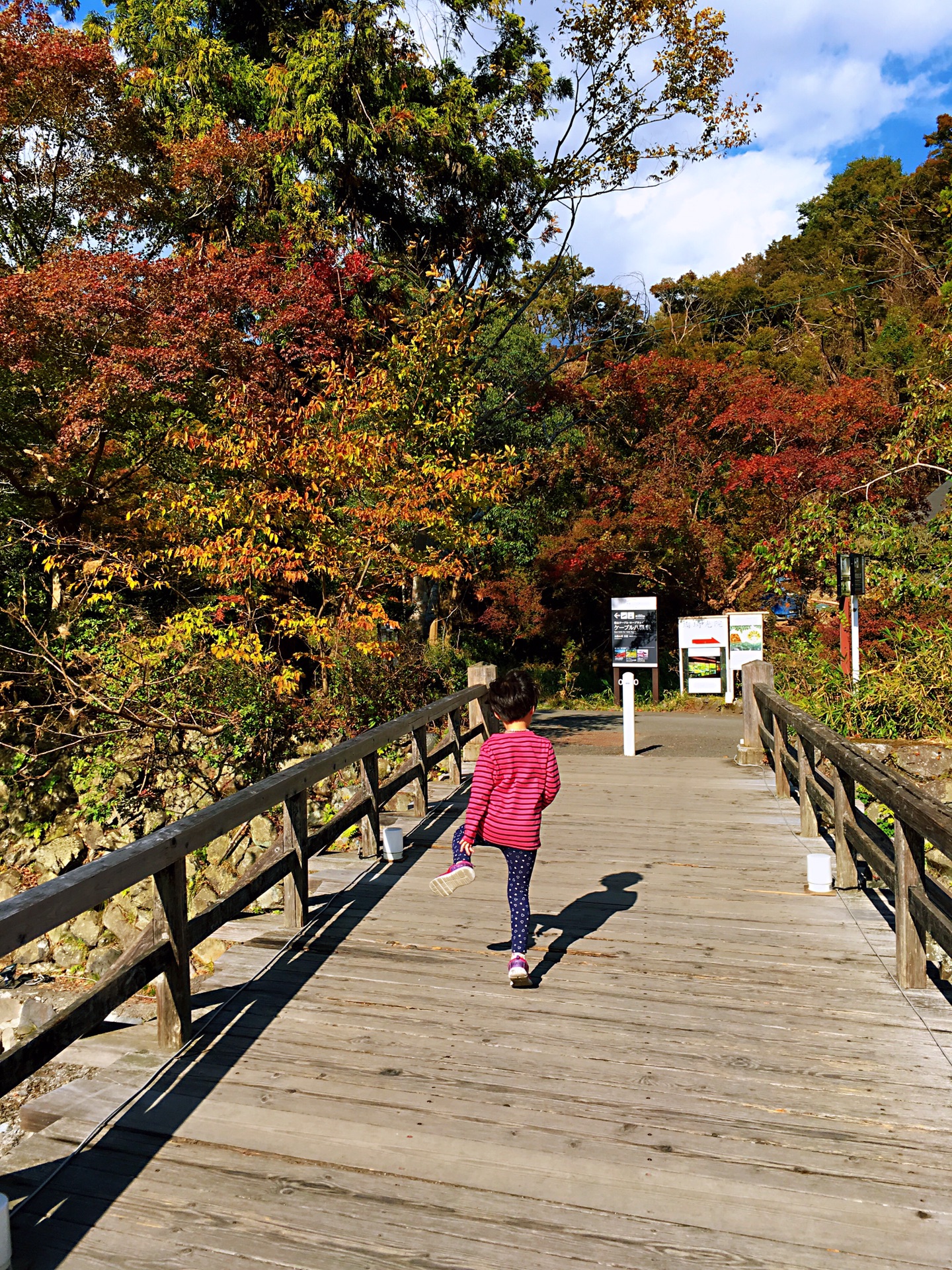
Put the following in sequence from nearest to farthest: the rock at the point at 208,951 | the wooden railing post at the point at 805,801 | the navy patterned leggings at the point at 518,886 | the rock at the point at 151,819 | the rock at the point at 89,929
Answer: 1. the navy patterned leggings at the point at 518,886
2. the wooden railing post at the point at 805,801
3. the rock at the point at 208,951
4. the rock at the point at 89,929
5. the rock at the point at 151,819

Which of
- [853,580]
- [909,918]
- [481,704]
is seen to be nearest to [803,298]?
[853,580]

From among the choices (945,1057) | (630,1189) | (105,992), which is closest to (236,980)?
(105,992)

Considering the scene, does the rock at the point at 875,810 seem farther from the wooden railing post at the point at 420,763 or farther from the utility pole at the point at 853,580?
the wooden railing post at the point at 420,763

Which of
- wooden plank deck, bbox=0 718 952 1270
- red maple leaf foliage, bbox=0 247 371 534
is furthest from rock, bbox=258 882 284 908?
red maple leaf foliage, bbox=0 247 371 534

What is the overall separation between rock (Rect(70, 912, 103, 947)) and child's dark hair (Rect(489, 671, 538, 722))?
7.96m

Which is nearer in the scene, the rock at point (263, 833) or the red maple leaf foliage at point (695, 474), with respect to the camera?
the rock at point (263, 833)

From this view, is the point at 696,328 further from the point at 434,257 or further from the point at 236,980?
the point at 236,980

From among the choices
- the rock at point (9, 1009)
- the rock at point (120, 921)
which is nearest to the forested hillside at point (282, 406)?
the rock at point (120, 921)

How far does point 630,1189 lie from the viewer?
9.55 ft

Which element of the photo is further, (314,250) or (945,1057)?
(314,250)

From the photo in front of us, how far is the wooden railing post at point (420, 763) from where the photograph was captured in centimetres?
801

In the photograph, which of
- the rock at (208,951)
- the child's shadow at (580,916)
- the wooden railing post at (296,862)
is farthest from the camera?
the rock at (208,951)

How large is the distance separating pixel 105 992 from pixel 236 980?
4.38 ft

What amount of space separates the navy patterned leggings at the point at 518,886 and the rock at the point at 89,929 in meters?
7.72
